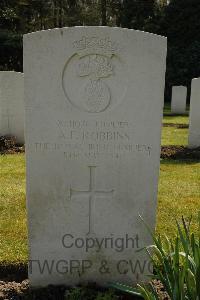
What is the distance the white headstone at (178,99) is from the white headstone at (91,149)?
16778 mm

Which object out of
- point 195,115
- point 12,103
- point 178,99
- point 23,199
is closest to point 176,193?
point 23,199

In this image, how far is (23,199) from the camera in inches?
226

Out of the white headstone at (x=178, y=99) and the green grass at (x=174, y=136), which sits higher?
the white headstone at (x=178, y=99)

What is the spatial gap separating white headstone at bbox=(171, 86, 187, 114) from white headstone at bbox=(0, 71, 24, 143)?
11.1 meters

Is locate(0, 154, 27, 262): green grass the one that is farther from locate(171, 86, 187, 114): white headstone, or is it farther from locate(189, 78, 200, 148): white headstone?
locate(171, 86, 187, 114): white headstone

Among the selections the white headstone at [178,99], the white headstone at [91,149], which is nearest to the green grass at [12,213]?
the white headstone at [91,149]

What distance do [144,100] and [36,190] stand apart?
102 centimetres

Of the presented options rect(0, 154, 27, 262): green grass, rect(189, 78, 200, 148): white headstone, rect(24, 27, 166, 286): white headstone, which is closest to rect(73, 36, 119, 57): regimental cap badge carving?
rect(24, 27, 166, 286): white headstone

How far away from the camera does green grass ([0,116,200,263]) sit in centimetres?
434

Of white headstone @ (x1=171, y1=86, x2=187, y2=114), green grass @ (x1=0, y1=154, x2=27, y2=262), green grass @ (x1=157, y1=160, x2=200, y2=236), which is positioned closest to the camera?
green grass @ (x1=0, y1=154, x2=27, y2=262)

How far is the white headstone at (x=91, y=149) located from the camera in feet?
10.2

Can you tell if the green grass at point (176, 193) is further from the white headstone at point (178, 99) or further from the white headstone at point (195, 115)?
the white headstone at point (178, 99)

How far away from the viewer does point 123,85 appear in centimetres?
317

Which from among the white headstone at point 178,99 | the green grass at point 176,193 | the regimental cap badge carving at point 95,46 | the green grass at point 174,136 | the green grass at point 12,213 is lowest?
the green grass at point 12,213
